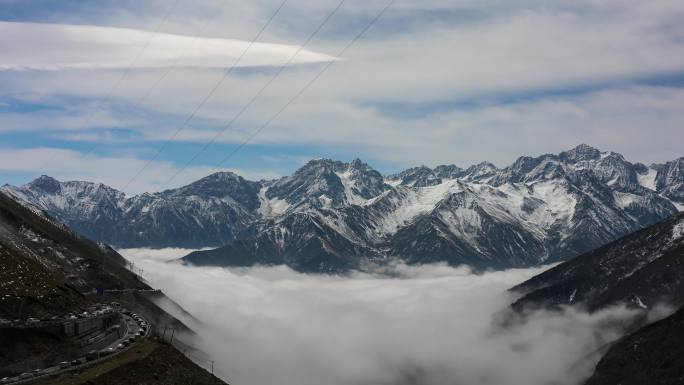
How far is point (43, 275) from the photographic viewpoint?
15988cm

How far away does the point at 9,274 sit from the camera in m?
141

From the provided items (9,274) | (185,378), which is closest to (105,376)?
(185,378)

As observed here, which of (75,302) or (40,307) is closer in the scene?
(40,307)

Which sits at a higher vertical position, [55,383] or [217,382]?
[55,383]

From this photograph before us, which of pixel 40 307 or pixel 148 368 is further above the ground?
pixel 40 307

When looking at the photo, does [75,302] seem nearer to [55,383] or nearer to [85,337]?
[85,337]

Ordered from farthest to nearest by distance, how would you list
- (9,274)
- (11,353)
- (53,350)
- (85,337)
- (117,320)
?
(117,320), (9,274), (85,337), (53,350), (11,353)

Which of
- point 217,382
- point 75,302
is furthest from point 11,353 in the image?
point 75,302

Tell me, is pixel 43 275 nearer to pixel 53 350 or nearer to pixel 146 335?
pixel 146 335

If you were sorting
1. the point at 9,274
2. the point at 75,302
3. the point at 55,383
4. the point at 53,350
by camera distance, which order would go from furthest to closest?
the point at 75,302 < the point at 9,274 < the point at 53,350 < the point at 55,383

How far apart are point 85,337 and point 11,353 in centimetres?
2340

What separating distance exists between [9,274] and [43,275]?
19109 millimetres

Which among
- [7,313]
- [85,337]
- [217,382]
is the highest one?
[7,313]

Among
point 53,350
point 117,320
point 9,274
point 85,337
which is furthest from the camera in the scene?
point 117,320
